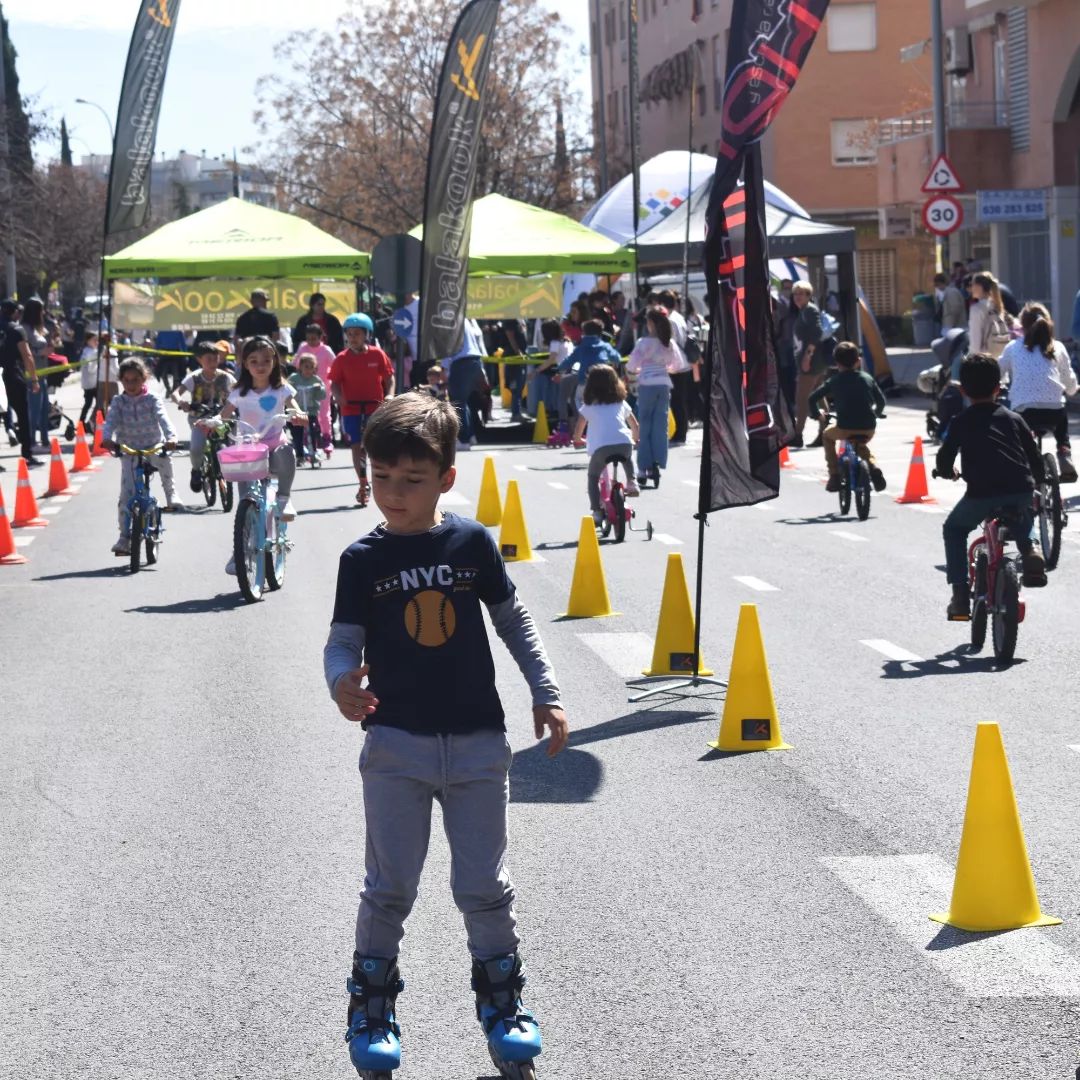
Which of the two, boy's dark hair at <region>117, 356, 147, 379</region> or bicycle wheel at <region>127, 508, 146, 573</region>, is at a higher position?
boy's dark hair at <region>117, 356, 147, 379</region>

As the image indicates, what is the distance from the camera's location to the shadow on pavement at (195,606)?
1394cm

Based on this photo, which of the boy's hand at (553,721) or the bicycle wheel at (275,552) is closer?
the boy's hand at (553,721)

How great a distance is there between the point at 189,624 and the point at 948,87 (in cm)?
4175

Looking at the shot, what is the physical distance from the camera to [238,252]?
103 feet

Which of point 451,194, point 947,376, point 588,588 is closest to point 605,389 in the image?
point 588,588

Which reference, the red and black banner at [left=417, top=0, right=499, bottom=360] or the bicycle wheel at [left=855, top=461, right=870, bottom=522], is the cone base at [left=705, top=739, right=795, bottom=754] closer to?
the bicycle wheel at [left=855, top=461, right=870, bottom=522]

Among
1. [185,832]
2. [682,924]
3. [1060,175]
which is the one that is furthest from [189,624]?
[1060,175]

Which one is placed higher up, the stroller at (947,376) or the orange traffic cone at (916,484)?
the stroller at (947,376)

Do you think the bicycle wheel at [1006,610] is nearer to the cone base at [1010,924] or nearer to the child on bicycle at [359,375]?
the cone base at [1010,924]

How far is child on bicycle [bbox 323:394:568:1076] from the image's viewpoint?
15.6 feet

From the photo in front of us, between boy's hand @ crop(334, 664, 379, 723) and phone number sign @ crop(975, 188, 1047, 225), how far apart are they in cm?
3385

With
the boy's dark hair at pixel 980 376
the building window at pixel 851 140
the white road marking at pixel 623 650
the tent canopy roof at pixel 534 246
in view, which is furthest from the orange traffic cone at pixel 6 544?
the building window at pixel 851 140

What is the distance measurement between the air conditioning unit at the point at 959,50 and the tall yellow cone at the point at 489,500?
3215 centimetres

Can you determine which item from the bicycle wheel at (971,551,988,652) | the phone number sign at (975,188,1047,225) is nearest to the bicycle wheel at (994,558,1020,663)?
the bicycle wheel at (971,551,988,652)
